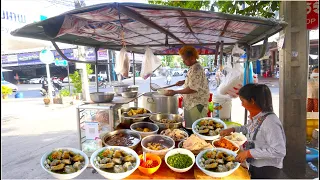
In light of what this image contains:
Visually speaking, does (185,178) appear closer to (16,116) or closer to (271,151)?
(271,151)

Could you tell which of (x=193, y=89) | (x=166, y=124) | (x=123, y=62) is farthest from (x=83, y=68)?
(x=166, y=124)

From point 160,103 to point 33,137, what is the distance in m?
4.26

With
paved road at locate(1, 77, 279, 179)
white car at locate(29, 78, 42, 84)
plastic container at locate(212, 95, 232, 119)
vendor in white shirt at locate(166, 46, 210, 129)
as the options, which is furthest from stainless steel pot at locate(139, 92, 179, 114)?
white car at locate(29, 78, 42, 84)

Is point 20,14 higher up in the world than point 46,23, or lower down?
higher up

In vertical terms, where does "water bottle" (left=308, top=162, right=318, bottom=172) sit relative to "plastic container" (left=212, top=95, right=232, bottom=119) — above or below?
below

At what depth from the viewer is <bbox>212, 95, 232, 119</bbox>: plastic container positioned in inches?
216

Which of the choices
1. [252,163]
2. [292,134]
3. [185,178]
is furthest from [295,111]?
[185,178]

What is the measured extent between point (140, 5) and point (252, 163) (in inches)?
73.8

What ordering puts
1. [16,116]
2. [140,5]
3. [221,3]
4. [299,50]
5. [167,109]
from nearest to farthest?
[140,5] → [299,50] → [221,3] → [167,109] → [16,116]

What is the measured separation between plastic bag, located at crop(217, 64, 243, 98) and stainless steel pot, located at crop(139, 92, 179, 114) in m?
1.16

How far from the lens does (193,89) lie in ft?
10.7

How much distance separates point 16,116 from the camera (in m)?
9.00

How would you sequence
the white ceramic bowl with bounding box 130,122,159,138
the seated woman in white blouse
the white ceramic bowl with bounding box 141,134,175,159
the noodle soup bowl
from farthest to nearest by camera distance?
1. the white ceramic bowl with bounding box 130,122,159,138
2. the noodle soup bowl
3. the white ceramic bowl with bounding box 141,134,175,159
4. the seated woman in white blouse

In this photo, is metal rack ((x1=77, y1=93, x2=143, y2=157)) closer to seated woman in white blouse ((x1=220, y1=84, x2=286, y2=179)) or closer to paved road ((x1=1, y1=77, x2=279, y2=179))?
paved road ((x1=1, y1=77, x2=279, y2=179))
